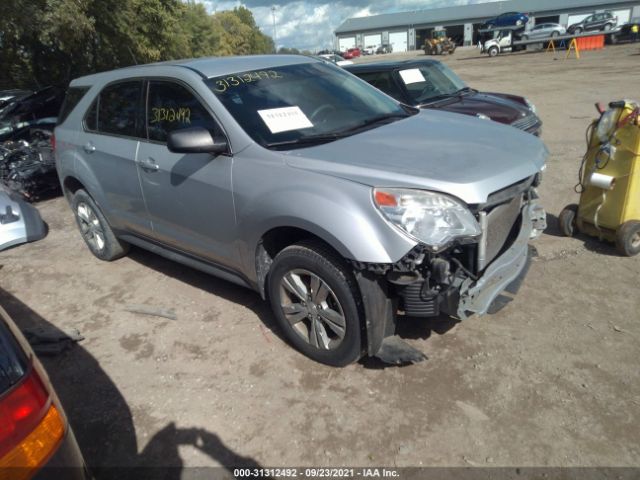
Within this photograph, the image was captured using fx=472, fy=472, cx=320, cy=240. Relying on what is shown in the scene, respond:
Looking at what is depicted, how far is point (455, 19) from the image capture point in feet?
224

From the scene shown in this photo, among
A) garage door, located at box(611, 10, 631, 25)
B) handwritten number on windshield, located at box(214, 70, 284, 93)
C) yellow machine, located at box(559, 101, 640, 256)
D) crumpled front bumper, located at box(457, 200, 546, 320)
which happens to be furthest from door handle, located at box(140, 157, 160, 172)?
garage door, located at box(611, 10, 631, 25)

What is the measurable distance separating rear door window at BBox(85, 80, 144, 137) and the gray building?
6068 centimetres

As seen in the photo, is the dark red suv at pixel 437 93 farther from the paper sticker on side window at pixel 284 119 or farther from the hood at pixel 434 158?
the paper sticker on side window at pixel 284 119

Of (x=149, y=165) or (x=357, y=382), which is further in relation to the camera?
(x=149, y=165)

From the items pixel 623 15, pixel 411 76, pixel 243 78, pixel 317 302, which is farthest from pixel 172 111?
pixel 623 15

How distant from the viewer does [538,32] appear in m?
37.8

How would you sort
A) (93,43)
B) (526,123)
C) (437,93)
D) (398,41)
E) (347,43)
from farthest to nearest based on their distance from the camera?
1. (347,43)
2. (398,41)
3. (93,43)
4. (437,93)
5. (526,123)

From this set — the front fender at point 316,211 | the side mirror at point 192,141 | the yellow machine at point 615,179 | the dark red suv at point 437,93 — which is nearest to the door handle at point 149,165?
the side mirror at point 192,141

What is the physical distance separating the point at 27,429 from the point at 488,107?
6.71 metres

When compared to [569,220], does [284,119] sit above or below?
above

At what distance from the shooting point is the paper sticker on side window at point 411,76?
23.4 feet

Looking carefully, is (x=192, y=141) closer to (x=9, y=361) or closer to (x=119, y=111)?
(x=119, y=111)

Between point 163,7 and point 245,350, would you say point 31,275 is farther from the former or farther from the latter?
point 163,7

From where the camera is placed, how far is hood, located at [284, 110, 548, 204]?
2510 millimetres
